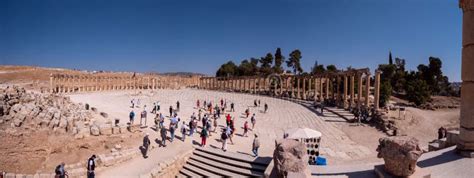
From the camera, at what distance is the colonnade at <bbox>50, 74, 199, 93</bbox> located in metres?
54.4

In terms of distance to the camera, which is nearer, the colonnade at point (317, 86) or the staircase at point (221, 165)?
the staircase at point (221, 165)

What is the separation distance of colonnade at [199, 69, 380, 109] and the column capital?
712 inches

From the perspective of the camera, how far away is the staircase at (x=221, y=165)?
1151 centimetres

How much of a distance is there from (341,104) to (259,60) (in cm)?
5000

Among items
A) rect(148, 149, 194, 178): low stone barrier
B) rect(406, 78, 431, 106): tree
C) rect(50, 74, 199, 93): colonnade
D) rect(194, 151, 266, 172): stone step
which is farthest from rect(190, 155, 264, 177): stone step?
rect(50, 74, 199, 93): colonnade

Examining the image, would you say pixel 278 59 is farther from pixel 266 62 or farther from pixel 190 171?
pixel 190 171

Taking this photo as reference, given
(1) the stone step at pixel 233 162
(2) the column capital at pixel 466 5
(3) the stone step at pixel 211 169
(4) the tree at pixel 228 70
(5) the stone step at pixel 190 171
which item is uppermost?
(4) the tree at pixel 228 70

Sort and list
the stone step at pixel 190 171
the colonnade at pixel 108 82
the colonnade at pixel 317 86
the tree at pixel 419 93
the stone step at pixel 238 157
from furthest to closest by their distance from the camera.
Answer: the colonnade at pixel 108 82, the tree at pixel 419 93, the colonnade at pixel 317 86, the stone step at pixel 190 171, the stone step at pixel 238 157

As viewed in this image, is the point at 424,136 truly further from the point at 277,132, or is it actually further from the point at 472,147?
the point at 472,147

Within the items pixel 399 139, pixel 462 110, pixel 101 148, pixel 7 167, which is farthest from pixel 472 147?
pixel 7 167

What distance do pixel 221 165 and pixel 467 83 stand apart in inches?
372

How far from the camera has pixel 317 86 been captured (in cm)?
5453

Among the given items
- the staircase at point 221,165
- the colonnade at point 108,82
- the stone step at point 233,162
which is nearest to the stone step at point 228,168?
the staircase at point 221,165

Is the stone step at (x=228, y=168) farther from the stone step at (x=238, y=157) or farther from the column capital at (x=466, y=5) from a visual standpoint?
the column capital at (x=466, y=5)
